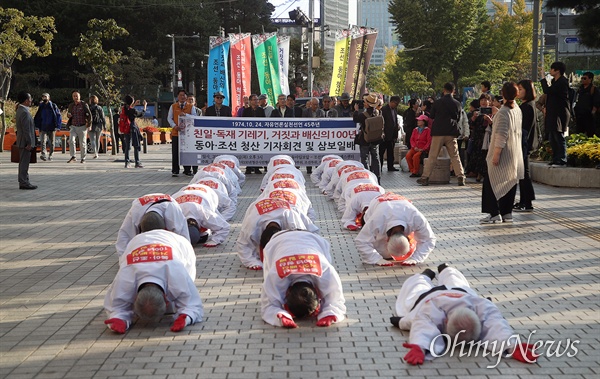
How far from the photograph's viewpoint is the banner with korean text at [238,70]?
2795 cm

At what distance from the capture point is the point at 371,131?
16.9 meters

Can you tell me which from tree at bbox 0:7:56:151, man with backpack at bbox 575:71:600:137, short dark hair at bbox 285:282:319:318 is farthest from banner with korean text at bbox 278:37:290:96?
short dark hair at bbox 285:282:319:318

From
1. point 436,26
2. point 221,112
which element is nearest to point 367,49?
point 221,112

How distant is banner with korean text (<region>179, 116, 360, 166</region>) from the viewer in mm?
20656

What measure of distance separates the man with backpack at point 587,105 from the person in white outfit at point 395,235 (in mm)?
10318

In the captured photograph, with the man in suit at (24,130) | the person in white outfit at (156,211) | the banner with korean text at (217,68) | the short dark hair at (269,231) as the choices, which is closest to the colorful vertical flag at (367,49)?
the banner with korean text at (217,68)

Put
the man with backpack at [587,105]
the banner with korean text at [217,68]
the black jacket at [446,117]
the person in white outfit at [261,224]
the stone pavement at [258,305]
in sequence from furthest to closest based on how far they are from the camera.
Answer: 1. the banner with korean text at [217,68]
2. the man with backpack at [587,105]
3. the black jacket at [446,117]
4. the person in white outfit at [261,224]
5. the stone pavement at [258,305]

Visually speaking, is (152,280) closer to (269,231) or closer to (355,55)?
(269,231)

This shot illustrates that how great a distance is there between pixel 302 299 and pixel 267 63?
23823 mm

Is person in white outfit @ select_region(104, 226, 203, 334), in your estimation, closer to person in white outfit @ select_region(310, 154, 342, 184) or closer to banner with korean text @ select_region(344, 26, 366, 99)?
person in white outfit @ select_region(310, 154, 342, 184)

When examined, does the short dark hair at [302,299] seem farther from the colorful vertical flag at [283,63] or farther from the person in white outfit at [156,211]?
the colorful vertical flag at [283,63]

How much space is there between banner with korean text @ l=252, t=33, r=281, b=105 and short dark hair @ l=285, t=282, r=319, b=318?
23.0 m

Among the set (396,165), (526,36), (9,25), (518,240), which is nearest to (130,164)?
(396,165)

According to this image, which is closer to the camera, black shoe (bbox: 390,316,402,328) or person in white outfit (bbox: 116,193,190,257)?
black shoe (bbox: 390,316,402,328)
